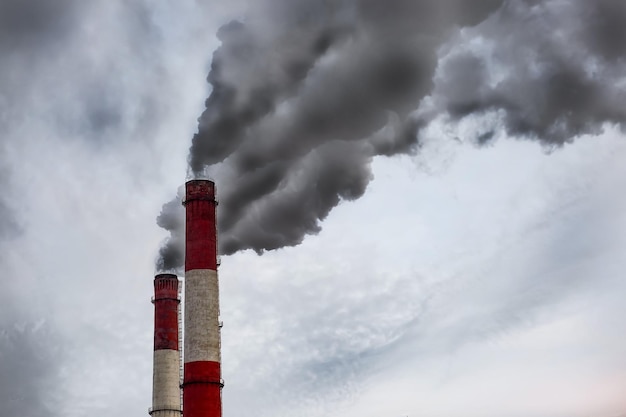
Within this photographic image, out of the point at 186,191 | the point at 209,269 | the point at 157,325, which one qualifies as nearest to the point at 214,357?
the point at 209,269

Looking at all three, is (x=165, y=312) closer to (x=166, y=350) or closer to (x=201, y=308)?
(x=166, y=350)

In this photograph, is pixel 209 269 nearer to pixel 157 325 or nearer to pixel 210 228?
pixel 210 228

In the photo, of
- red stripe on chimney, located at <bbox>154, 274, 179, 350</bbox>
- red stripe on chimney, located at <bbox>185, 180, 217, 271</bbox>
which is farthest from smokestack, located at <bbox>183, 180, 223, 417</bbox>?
red stripe on chimney, located at <bbox>154, 274, 179, 350</bbox>

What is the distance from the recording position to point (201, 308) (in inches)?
1371

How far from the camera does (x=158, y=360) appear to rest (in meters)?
44.0

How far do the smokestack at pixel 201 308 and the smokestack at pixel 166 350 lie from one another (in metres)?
9.64

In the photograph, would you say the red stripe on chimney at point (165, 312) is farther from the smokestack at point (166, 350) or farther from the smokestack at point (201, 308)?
the smokestack at point (201, 308)

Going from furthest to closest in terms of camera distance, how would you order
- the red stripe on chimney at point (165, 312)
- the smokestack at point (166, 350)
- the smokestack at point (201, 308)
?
the red stripe on chimney at point (165, 312) < the smokestack at point (166, 350) < the smokestack at point (201, 308)

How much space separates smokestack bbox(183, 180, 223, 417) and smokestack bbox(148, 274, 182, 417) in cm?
964

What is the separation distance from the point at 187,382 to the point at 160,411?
1074 cm

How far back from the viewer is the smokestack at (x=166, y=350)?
4359 cm

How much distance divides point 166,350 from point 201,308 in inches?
416

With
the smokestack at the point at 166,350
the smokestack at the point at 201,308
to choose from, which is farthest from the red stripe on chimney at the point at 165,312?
the smokestack at the point at 201,308

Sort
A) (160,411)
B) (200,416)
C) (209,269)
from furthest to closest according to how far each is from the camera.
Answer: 1. (160,411)
2. (209,269)
3. (200,416)
